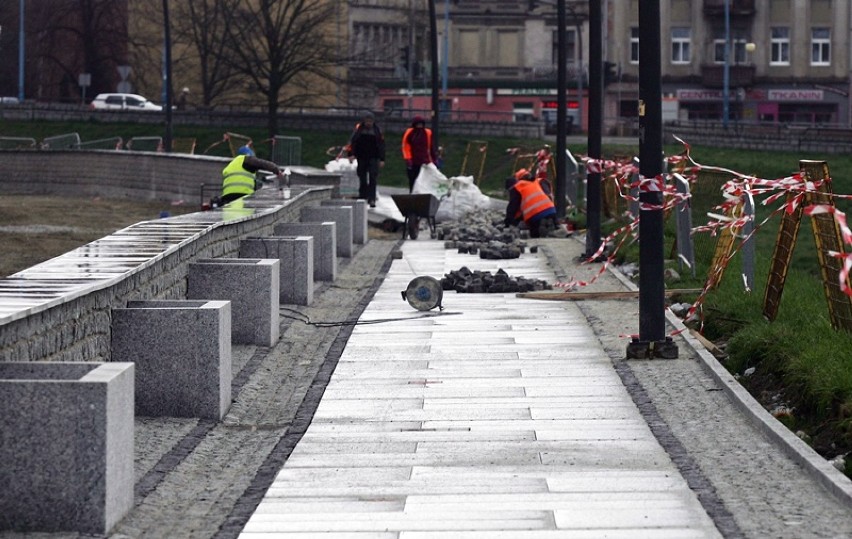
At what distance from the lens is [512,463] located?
29.1 ft

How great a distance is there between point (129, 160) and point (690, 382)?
33666mm

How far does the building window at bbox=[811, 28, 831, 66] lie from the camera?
9075cm

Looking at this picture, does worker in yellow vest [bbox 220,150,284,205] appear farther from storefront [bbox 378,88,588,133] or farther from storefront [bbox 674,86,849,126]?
storefront [bbox 378,88,588,133]

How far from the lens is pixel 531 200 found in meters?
27.7

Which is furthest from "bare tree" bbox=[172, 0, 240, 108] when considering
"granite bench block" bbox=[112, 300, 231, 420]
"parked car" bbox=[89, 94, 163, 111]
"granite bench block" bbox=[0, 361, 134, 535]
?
"granite bench block" bbox=[0, 361, 134, 535]

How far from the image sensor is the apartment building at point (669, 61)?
295ft

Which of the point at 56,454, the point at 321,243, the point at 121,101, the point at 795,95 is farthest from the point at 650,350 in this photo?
the point at 795,95

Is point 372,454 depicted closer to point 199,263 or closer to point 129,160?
point 199,263

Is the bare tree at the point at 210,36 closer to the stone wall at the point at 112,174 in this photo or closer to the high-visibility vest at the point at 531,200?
the stone wall at the point at 112,174

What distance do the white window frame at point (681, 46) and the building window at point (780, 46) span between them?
174 inches

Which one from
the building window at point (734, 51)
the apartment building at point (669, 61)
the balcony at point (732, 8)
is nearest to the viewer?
the apartment building at point (669, 61)

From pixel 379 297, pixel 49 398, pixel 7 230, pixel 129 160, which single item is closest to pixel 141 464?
pixel 49 398

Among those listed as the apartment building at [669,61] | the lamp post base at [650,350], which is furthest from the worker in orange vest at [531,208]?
the apartment building at [669,61]

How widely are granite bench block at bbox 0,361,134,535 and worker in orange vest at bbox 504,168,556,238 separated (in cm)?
2042
